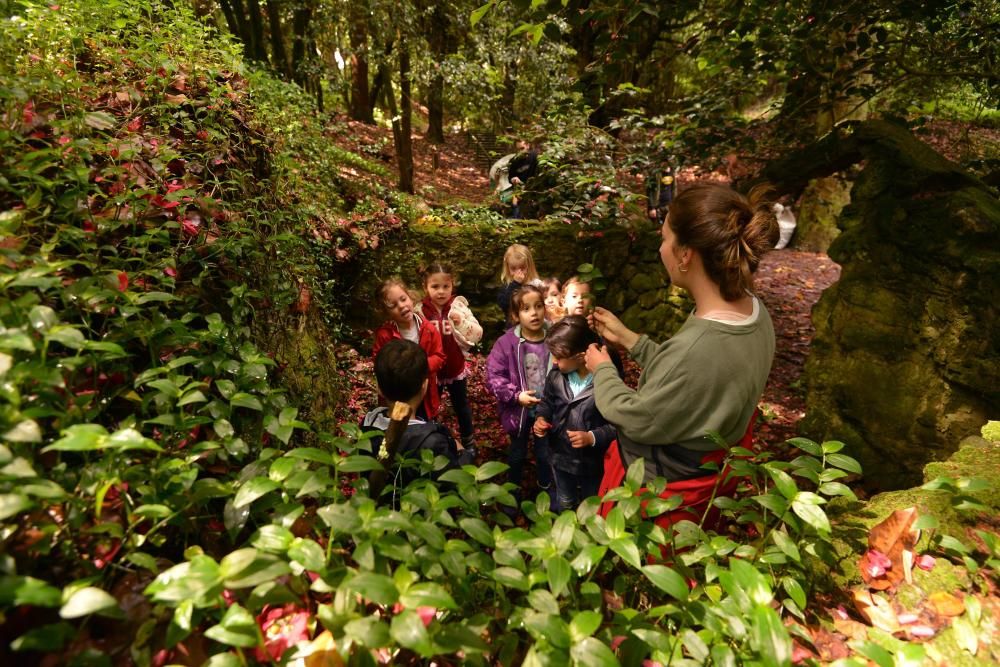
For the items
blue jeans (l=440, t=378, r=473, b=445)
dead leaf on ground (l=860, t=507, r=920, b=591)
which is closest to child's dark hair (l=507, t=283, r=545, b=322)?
blue jeans (l=440, t=378, r=473, b=445)

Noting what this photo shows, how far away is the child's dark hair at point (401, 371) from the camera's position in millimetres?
2316

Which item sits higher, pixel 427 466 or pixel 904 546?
pixel 427 466

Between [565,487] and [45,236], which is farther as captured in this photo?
[565,487]

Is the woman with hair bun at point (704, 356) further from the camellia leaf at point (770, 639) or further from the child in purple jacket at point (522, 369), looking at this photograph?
the child in purple jacket at point (522, 369)

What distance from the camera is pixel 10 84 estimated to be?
1.47 metres

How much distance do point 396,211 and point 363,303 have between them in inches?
57.0

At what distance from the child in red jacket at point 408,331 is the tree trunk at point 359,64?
6105 millimetres

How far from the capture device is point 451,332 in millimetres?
4156

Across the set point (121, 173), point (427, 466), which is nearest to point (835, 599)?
point (427, 466)

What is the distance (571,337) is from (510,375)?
88 centimetres

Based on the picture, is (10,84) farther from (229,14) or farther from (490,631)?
(229,14)

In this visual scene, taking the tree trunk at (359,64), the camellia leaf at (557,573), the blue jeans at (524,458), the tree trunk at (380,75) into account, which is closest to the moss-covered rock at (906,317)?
the blue jeans at (524,458)

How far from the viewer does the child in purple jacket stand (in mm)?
3494

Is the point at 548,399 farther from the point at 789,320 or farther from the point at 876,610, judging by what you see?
the point at 789,320
